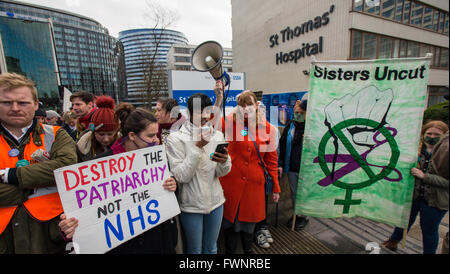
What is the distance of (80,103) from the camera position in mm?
2889

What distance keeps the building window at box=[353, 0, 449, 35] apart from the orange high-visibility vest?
14.8m

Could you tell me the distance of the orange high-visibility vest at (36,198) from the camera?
128cm

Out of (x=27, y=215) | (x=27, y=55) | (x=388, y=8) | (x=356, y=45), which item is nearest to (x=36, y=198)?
(x=27, y=215)

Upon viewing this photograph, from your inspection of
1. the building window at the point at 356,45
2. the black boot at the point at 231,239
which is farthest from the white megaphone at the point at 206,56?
the building window at the point at 356,45

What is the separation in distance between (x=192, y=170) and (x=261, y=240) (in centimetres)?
163

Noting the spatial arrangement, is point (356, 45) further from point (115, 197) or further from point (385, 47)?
point (115, 197)

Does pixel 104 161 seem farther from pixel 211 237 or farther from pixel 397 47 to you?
pixel 397 47

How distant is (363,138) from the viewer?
2029 mm

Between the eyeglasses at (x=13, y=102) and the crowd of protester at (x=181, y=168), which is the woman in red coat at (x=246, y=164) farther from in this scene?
the eyeglasses at (x=13, y=102)

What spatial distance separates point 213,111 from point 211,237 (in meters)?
1.26

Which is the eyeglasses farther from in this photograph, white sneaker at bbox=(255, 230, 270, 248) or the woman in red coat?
white sneaker at bbox=(255, 230, 270, 248)

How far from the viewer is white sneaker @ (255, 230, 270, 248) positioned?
2506mm

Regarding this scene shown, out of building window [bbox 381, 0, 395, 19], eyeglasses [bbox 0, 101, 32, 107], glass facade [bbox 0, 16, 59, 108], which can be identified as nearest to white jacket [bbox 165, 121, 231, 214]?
eyeglasses [bbox 0, 101, 32, 107]
